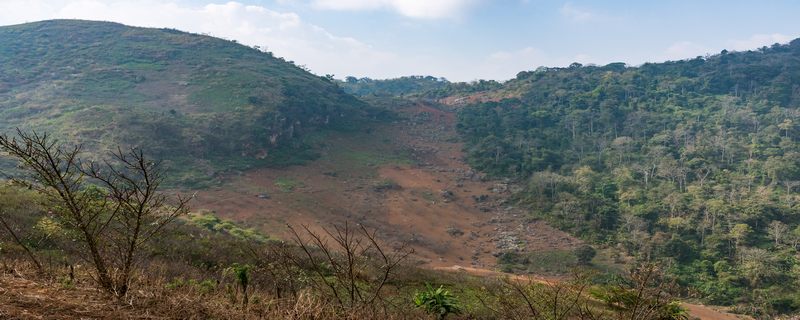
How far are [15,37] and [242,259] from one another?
206ft

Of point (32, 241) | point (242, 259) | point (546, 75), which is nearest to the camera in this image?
point (32, 241)

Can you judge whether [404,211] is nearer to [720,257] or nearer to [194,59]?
[720,257]

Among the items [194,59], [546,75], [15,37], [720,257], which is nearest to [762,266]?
[720,257]

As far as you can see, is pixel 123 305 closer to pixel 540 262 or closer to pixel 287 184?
pixel 540 262

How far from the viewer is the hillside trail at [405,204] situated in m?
23.9

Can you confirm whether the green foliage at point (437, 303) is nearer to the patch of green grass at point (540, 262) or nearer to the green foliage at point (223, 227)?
the green foliage at point (223, 227)

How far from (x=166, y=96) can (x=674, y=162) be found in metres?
45.2

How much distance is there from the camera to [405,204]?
29625 millimetres

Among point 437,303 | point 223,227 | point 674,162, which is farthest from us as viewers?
point 674,162

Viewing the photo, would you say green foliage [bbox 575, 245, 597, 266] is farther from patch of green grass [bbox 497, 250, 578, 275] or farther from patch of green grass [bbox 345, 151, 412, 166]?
patch of green grass [bbox 345, 151, 412, 166]

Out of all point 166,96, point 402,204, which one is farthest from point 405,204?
point 166,96

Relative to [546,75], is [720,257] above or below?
below

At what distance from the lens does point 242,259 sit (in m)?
12.2

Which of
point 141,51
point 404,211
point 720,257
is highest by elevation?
→ point 141,51
